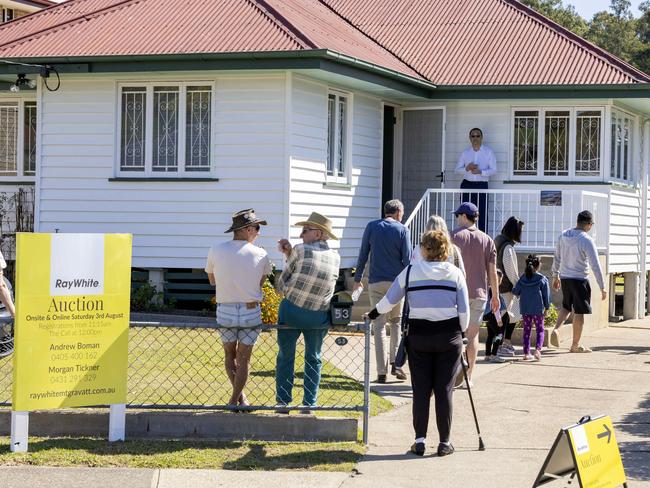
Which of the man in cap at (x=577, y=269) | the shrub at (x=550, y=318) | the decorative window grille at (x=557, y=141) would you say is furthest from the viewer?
the decorative window grille at (x=557, y=141)

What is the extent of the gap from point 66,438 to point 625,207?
541 inches

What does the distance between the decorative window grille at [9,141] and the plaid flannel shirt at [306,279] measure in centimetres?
1098

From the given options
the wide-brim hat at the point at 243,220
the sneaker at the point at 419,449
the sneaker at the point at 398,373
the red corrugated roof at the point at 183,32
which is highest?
the red corrugated roof at the point at 183,32

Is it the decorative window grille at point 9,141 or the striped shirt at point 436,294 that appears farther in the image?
the decorative window grille at point 9,141

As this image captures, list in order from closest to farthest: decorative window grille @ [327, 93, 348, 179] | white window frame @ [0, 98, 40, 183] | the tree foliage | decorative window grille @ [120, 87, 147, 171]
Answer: decorative window grille @ [120, 87, 147, 171]
decorative window grille @ [327, 93, 348, 179]
white window frame @ [0, 98, 40, 183]
the tree foliage

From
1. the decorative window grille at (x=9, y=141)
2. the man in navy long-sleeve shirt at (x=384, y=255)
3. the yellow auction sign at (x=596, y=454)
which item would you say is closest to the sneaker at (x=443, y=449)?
the yellow auction sign at (x=596, y=454)

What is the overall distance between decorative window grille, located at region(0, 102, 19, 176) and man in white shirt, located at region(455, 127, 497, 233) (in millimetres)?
7295

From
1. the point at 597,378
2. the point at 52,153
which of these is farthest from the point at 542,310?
the point at 52,153

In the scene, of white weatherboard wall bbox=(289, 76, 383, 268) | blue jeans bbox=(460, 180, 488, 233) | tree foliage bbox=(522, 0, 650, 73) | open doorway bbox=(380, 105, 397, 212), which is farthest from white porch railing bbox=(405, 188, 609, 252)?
tree foliage bbox=(522, 0, 650, 73)

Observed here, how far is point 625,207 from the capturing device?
2042 cm

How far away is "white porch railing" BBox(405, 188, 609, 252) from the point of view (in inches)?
716

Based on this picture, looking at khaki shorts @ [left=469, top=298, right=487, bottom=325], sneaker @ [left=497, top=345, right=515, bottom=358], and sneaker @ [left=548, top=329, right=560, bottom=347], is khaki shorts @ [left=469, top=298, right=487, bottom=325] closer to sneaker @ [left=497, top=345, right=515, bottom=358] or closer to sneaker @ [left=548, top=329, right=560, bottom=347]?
sneaker @ [left=497, top=345, right=515, bottom=358]

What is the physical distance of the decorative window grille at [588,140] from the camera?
19.4 metres

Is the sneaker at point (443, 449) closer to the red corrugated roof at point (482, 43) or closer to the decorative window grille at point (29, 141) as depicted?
the red corrugated roof at point (482, 43)
